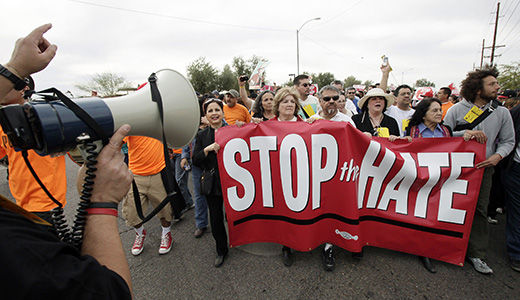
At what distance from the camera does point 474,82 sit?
2.64 metres

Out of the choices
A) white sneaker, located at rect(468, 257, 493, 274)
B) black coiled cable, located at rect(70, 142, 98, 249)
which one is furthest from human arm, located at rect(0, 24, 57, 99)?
white sneaker, located at rect(468, 257, 493, 274)

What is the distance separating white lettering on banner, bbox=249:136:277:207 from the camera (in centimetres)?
234

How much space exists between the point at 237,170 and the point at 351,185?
3.75ft

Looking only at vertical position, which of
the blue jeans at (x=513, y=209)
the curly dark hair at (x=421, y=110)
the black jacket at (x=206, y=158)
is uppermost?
the curly dark hair at (x=421, y=110)

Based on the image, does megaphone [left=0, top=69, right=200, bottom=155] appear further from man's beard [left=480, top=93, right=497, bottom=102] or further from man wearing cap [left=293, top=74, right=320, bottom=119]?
man's beard [left=480, top=93, right=497, bottom=102]

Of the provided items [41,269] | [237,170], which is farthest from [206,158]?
[41,269]

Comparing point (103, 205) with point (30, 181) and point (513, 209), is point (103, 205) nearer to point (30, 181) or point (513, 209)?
point (30, 181)

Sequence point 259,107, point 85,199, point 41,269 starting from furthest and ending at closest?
point 259,107, point 85,199, point 41,269

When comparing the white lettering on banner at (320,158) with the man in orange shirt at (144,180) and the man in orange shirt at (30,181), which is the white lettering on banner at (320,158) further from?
the man in orange shirt at (30,181)

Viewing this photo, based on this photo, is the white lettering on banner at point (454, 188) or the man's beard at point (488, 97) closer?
the white lettering on banner at point (454, 188)

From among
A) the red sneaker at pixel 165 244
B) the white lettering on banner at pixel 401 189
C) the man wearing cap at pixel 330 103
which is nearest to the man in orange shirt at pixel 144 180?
the red sneaker at pixel 165 244

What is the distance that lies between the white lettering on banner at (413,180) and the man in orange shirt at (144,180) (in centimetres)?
235

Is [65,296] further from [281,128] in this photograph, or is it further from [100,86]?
[100,86]

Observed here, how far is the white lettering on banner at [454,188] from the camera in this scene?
2.27 metres
